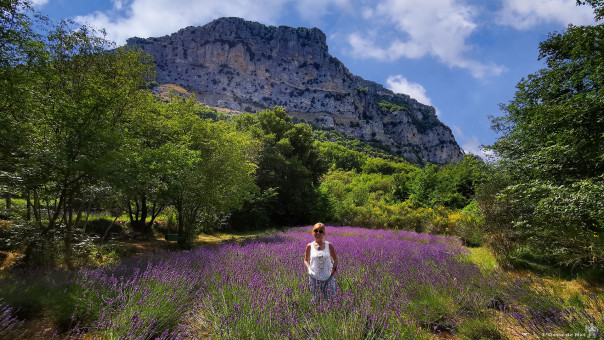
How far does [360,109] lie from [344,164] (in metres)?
63.3

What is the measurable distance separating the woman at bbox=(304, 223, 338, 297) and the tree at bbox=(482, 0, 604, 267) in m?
4.56

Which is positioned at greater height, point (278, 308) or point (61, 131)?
point (61, 131)

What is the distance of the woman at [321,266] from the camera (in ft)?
10.1

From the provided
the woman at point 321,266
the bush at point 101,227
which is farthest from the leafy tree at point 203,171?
the woman at point 321,266

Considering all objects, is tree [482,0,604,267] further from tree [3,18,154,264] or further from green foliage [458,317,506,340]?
tree [3,18,154,264]

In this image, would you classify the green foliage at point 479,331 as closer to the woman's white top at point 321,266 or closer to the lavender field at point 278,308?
the lavender field at point 278,308

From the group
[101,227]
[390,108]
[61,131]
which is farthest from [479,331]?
[390,108]

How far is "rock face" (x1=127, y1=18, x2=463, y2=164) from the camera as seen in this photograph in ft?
346

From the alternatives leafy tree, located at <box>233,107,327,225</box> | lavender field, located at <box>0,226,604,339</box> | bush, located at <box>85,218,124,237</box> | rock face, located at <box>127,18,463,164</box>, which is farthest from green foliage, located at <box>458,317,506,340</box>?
rock face, located at <box>127,18,463,164</box>

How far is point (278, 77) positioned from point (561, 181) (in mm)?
115206

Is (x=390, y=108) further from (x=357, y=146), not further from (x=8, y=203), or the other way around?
(x=8, y=203)

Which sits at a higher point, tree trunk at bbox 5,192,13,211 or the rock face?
the rock face

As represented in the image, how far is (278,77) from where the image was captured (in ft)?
368

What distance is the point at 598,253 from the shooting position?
A: 5070 millimetres
